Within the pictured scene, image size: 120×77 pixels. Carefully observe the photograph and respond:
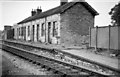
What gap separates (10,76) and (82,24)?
684 inches

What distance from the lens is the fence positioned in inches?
481

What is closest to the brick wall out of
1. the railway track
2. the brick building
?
the brick building

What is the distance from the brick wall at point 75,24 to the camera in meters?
21.6

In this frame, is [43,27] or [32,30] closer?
Answer: [43,27]

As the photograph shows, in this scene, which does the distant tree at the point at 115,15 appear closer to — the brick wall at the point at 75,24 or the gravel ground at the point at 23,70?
the brick wall at the point at 75,24

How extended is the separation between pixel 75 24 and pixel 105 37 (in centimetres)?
916

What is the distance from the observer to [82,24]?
2261 cm

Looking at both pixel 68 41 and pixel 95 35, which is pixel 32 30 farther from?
pixel 95 35

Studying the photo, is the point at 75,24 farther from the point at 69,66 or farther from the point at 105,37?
the point at 69,66

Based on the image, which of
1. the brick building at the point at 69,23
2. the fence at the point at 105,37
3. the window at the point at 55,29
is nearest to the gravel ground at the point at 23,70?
the fence at the point at 105,37

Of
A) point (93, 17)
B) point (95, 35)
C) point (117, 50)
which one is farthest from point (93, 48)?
point (93, 17)

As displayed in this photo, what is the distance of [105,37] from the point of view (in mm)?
13398

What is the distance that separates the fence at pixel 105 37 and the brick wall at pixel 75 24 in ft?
22.6

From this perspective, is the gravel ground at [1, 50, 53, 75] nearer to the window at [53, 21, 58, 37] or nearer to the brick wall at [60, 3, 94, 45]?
the brick wall at [60, 3, 94, 45]
